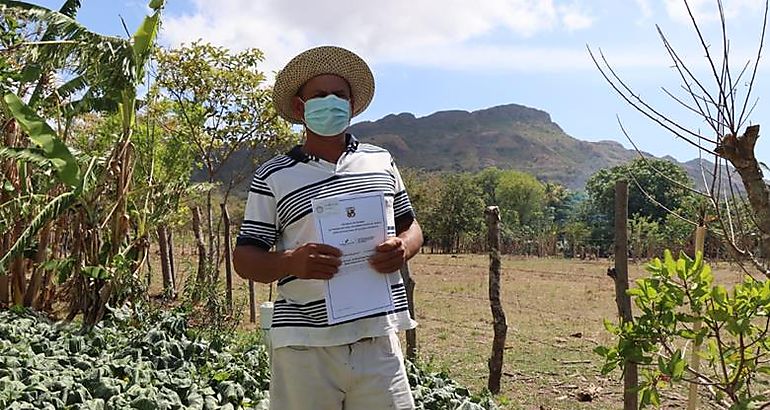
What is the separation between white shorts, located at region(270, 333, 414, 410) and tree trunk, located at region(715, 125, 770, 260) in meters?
1.10

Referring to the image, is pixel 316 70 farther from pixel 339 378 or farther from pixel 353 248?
A: pixel 339 378

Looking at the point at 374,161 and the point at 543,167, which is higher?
the point at 543,167

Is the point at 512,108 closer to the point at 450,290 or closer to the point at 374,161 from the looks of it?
the point at 450,290

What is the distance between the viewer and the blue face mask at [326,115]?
7.02 feet

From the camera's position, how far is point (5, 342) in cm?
474

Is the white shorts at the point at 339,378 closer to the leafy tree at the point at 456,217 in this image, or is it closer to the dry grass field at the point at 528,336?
the dry grass field at the point at 528,336

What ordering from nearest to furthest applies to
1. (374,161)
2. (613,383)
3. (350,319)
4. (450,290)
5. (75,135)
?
1. (350,319)
2. (374,161)
3. (613,383)
4. (75,135)
5. (450,290)

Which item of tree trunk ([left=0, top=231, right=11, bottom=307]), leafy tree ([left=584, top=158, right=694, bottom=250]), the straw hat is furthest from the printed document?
leafy tree ([left=584, top=158, right=694, bottom=250])

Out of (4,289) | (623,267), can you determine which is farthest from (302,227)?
(4,289)

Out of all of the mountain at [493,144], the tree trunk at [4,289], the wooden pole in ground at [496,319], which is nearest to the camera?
the wooden pole in ground at [496,319]

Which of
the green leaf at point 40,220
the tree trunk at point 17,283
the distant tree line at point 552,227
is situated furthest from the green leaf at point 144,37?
the distant tree line at point 552,227

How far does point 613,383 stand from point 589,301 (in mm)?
6955

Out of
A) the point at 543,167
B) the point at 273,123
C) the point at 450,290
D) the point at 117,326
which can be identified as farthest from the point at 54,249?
the point at 543,167

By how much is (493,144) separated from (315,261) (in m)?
143
